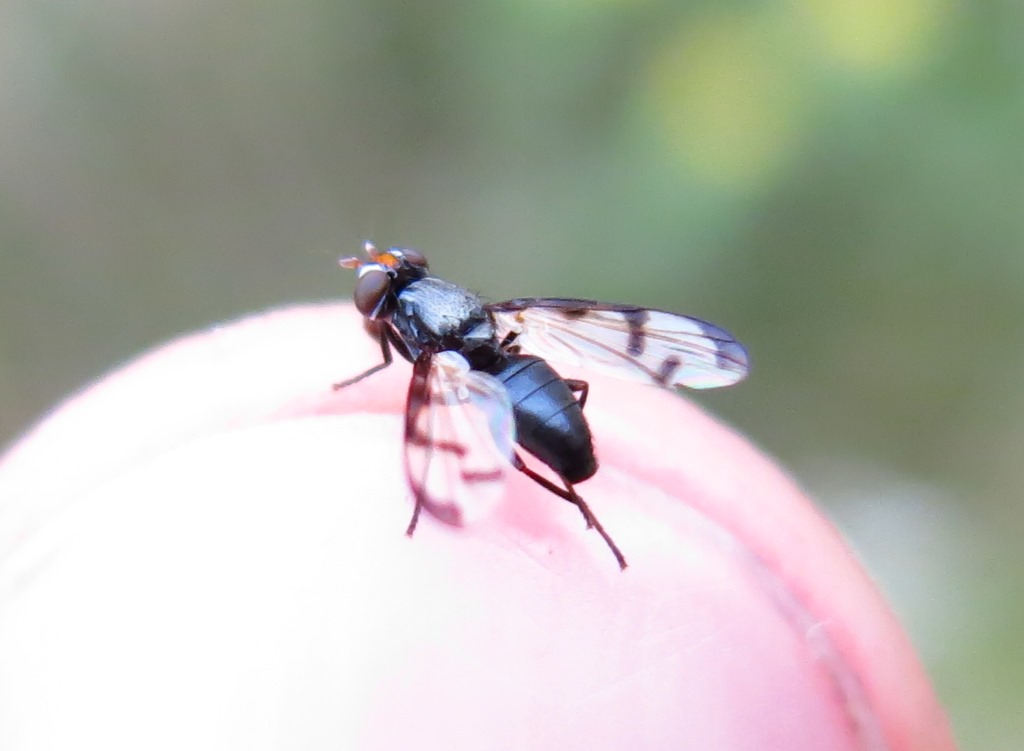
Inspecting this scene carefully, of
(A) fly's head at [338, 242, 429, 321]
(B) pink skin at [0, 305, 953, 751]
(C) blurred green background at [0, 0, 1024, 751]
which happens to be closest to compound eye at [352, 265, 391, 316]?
(A) fly's head at [338, 242, 429, 321]

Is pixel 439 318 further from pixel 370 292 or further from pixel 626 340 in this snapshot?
pixel 626 340

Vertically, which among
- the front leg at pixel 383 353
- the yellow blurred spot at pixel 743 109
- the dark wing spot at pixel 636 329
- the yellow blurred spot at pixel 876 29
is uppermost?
the yellow blurred spot at pixel 876 29

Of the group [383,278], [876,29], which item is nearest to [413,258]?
[383,278]

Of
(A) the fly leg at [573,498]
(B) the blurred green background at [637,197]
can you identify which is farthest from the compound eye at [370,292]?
(B) the blurred green background at [637,197]

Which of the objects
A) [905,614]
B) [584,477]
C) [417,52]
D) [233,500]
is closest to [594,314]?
[584,477]

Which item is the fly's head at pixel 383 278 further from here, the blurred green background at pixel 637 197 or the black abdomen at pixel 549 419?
the blurred green background at pixel 637 197

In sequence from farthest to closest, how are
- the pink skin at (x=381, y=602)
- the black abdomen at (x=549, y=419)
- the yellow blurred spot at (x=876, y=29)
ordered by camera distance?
the yellow blurred spot at (x=876, y=29) → the black abdomen at (x=549, y=419) → the pink skin at (x=381, y=602)
